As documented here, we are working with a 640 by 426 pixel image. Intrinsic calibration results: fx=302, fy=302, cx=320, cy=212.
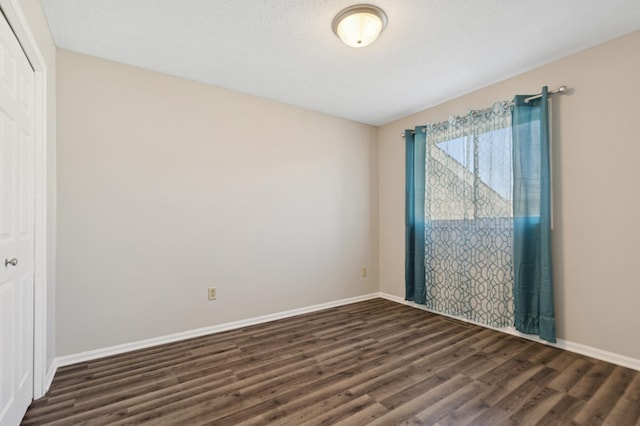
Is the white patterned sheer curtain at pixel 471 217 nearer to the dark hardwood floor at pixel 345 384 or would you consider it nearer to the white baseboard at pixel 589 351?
the white baseboard at pixel 589 351

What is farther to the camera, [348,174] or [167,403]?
[348,174]

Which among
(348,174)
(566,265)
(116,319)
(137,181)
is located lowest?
(116,319)

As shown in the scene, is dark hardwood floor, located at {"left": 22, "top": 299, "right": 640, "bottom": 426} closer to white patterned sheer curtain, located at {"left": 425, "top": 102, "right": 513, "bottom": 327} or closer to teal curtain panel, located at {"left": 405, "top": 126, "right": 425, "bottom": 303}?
white patterned sheer curtain, located at {"left": 425, "top": 102, "right": 513, "bottom": 327}

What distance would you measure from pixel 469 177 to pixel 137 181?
3.25 m

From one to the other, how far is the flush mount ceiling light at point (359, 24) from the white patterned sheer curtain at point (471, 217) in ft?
5.37

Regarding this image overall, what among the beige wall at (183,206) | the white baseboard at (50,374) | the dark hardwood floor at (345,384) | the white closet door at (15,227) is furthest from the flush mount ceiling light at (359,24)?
the white baseboard at (50,374)

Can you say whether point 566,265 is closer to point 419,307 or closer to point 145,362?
point 419,307

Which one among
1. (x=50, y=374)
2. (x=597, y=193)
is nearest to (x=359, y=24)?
(x=597, y=193)

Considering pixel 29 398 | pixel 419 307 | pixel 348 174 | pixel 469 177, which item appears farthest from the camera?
pixel 348 174

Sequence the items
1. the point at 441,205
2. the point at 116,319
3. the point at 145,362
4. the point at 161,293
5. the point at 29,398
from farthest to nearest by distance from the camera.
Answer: the point at 441,205 → the point at 161,293 → the point at 116,319 → the point at 145,362 → the point at 29,398

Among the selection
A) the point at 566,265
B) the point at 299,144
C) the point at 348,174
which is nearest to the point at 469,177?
the point at 566,265

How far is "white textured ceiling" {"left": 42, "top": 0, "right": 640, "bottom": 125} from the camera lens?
1.98 meters

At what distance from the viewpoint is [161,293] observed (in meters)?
2.74

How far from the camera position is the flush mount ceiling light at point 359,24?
6.47 feet
